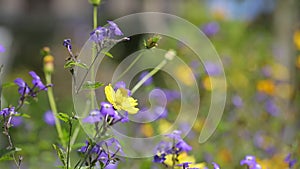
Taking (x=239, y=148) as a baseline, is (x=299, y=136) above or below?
below

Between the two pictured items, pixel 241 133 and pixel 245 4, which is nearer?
pixel 241 133

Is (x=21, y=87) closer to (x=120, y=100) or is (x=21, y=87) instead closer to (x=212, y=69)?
(x=120, y=100)

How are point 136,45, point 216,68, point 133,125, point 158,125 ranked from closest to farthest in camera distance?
point 158,125
point 216,68
point 133,125
point 136,45

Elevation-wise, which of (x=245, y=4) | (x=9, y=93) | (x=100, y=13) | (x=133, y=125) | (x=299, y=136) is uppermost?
(x=100, y=13)

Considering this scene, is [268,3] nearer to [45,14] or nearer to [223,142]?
[45,14]

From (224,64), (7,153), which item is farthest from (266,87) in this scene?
(7,153)

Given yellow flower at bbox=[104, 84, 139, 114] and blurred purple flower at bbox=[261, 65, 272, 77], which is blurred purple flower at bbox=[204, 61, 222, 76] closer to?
blurred purple flower at bbox=[261, 65, 272, 77]

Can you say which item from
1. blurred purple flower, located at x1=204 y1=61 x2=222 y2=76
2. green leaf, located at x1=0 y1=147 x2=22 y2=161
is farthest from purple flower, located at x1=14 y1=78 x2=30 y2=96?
blurred purple flower, located at x1=204 y1=61 x2=222 y2=76

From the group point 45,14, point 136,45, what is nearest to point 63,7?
point 45,14
